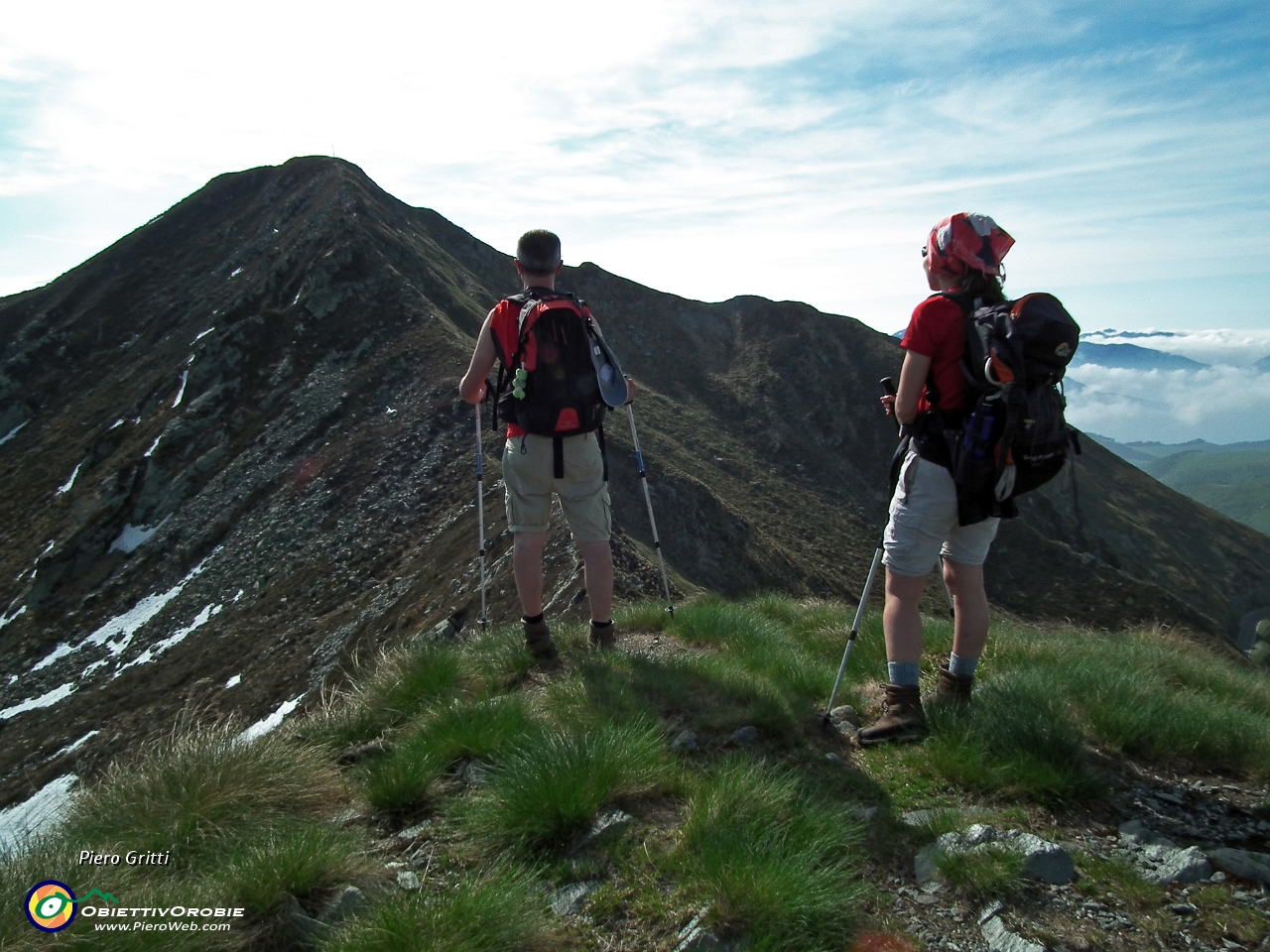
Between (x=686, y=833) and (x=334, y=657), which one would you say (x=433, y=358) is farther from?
(x=686, y=833)

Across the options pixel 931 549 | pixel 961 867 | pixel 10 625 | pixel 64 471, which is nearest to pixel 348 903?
pixel 961 867

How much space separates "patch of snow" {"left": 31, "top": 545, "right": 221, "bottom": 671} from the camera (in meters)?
20.5

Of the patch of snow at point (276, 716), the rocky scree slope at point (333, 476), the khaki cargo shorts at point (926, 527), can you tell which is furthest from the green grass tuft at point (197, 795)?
the patch of snow at point (276, 716)

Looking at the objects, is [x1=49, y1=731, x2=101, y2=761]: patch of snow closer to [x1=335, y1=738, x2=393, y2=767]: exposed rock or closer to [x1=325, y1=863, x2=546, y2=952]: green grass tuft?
[x1=335, y1=738, x2=393, y2=767]: exposed rock

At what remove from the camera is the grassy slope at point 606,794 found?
107 inches

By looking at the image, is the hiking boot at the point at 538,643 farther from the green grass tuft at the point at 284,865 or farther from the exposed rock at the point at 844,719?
the green grass tuft at the point at 284,865

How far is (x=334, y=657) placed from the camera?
1470 centimetres

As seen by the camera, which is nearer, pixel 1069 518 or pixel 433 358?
pixel 433 358

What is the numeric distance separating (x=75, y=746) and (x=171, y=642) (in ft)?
11.3

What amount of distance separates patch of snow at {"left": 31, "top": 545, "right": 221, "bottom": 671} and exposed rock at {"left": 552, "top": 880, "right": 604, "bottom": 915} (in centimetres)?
2118

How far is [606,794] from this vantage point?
3404 mm

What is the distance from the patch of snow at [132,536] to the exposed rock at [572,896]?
25.5 metres

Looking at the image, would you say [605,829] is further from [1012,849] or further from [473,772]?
[1012,849]

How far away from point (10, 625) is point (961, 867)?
27685 mm
